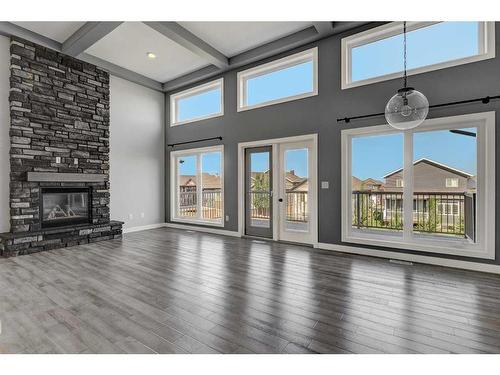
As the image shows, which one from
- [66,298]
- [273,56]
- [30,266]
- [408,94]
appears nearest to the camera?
[66,298]

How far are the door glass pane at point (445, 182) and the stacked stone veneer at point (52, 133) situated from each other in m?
5.83

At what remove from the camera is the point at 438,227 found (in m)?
4.07

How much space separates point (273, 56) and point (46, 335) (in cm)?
534

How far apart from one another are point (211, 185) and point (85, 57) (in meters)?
3.72

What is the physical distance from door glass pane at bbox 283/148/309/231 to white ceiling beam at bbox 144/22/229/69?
7.79ft

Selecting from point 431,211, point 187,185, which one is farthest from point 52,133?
point 431,211

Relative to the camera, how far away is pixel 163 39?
484 centimetres

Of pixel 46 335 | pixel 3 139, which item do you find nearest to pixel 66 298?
pixel 46 335

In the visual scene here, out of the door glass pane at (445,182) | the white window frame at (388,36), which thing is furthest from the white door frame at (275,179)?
the door glass pane at (445,182)

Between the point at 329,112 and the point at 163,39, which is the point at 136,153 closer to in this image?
the point at 163,39
